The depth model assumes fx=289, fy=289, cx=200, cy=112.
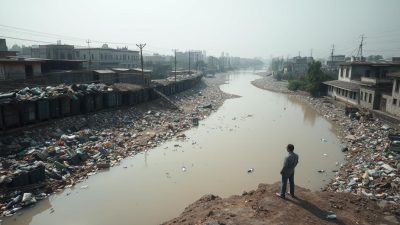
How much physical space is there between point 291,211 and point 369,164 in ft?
25.8

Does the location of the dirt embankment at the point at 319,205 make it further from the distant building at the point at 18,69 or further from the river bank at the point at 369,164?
the distant building at the point at 18,69

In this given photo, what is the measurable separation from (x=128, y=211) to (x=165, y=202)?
149cm

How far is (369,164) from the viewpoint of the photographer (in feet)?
43.4

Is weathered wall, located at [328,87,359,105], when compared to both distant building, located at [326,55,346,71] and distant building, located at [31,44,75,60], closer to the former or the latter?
distant building, located at [326,55,346,71]

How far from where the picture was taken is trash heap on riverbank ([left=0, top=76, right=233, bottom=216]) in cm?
1090

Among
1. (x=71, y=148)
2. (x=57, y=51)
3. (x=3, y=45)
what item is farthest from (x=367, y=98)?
(x=57, y=51)

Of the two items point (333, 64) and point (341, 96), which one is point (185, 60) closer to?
point (333, 64)

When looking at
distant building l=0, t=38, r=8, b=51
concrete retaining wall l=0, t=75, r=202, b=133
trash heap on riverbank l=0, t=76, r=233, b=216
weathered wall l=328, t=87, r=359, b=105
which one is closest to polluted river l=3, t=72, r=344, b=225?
trash heap on riverbank l=0, t=76, r=233, b=216

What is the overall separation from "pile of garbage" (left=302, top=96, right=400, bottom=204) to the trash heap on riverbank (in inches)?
420

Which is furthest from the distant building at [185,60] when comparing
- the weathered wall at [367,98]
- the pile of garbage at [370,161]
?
the pile of garbage at [370,161]

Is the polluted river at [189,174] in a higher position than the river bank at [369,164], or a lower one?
lower

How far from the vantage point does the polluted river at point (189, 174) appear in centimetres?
1051

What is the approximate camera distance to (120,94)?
83.5 feet

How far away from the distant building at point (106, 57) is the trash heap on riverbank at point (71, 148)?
25317 mm
